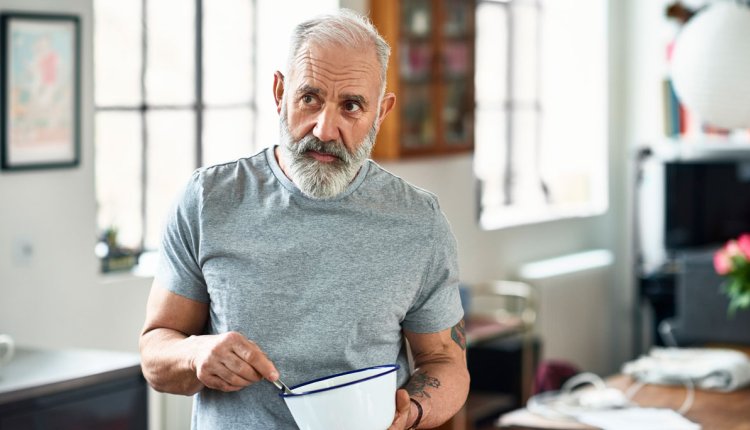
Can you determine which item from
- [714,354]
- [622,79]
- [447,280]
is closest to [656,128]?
[622,79]

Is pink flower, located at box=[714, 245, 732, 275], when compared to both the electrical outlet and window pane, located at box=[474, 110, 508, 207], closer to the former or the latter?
the electrical outlet

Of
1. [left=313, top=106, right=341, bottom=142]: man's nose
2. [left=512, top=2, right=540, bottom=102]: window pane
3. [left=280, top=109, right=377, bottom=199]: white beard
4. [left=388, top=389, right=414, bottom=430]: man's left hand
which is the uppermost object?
[left=512, top=2, right=540, bottom=102]: window pane

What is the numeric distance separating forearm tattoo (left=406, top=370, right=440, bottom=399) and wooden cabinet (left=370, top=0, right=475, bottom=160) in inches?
123

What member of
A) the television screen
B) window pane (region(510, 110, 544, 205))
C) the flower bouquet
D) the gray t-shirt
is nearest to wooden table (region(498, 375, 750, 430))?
the flower bouquet

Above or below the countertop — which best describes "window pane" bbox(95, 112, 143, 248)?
above

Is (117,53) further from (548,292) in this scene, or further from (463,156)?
(548,292)

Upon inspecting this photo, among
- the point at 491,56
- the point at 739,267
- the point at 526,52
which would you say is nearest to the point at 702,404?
the point at 739,267

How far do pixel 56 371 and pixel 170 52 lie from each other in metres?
1.76

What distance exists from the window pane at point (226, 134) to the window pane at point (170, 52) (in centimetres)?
16

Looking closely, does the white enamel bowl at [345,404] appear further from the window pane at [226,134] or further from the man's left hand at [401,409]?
the window pane at [226,134]

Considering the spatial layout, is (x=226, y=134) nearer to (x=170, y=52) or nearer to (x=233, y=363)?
(x=170, y=52)

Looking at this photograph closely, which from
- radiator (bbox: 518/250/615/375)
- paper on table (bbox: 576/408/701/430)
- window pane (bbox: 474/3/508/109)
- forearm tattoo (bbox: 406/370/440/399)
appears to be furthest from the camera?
radiator (bbox: 518/250/615/375)

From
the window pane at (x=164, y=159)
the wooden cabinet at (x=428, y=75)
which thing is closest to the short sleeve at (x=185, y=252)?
the window pane at (x=164, y=159)

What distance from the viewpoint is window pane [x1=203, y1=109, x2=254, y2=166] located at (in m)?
4.64
